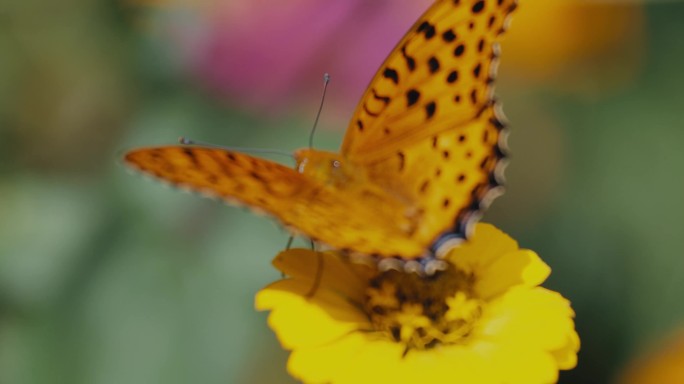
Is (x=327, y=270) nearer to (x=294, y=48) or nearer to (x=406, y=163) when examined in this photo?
(x=406, y=163)

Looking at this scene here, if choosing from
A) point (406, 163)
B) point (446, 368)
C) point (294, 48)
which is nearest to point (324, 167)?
point (406, 163)

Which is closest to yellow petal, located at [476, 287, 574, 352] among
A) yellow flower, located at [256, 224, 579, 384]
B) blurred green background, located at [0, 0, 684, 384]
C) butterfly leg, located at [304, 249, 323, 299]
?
yellow flower, located at [256, 224, 579, 384]

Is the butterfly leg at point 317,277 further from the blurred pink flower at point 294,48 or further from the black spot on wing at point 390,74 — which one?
the blurred pink flower at point 294,48

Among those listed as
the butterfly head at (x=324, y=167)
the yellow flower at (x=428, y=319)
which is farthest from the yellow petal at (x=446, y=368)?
the butterfly head at (x=324, y=167)

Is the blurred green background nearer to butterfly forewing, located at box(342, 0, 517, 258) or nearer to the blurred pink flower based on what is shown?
the blurred pink flower

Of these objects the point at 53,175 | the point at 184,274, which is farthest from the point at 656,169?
the point at 53,175

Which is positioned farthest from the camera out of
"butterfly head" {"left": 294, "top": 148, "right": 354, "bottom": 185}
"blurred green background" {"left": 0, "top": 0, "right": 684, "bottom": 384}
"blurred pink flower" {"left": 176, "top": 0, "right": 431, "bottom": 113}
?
"blurred pink flower" {"left": 176, "top": 0, "right": 431, "bottom": 113}

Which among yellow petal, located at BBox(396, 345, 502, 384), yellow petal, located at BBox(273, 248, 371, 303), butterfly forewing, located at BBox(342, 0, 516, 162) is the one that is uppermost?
butterfly forewing, located at BBox(342, 0, 516, 162)
